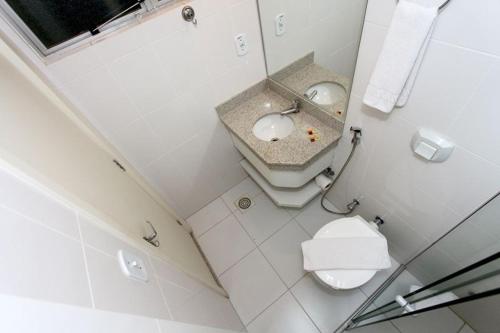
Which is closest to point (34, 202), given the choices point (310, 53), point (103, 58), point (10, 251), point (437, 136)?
point (10, 251)

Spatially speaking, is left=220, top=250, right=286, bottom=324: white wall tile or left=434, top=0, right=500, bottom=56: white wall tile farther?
left=220, top=250, right=286, bottom=324: white wall tile

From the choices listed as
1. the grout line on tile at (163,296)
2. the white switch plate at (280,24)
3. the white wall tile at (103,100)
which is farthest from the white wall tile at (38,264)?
the white switch plate at (280,24)

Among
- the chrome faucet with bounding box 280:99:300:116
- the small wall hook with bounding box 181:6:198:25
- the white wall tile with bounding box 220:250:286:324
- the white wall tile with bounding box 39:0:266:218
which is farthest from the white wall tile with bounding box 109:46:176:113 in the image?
the white wall tile with bounding box 220:250:286:324

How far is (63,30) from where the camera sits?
1.01 metres

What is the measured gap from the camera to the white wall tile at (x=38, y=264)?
344mm

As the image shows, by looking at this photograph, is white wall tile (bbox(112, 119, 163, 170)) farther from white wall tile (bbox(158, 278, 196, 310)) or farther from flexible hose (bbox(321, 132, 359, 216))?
flexible hose (bbox(321, 132, 359, 216))

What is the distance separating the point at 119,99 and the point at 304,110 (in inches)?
43.1

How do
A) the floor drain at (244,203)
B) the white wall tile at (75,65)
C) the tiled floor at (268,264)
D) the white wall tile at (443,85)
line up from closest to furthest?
the white wall tile at (443,85) → the white wall tile at (75,65) → the tiled floor at (268,264) → the floor drain at (244,203)

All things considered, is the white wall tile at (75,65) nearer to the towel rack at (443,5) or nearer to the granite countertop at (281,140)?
the granite countertop at (281,140)

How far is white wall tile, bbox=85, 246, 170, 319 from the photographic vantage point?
50 centimetres

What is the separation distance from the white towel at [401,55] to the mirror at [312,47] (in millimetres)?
287

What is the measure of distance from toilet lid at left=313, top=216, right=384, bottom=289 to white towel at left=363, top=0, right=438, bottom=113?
75 centimetres

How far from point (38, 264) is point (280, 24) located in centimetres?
160

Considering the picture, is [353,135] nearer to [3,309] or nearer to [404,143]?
[404,143]
